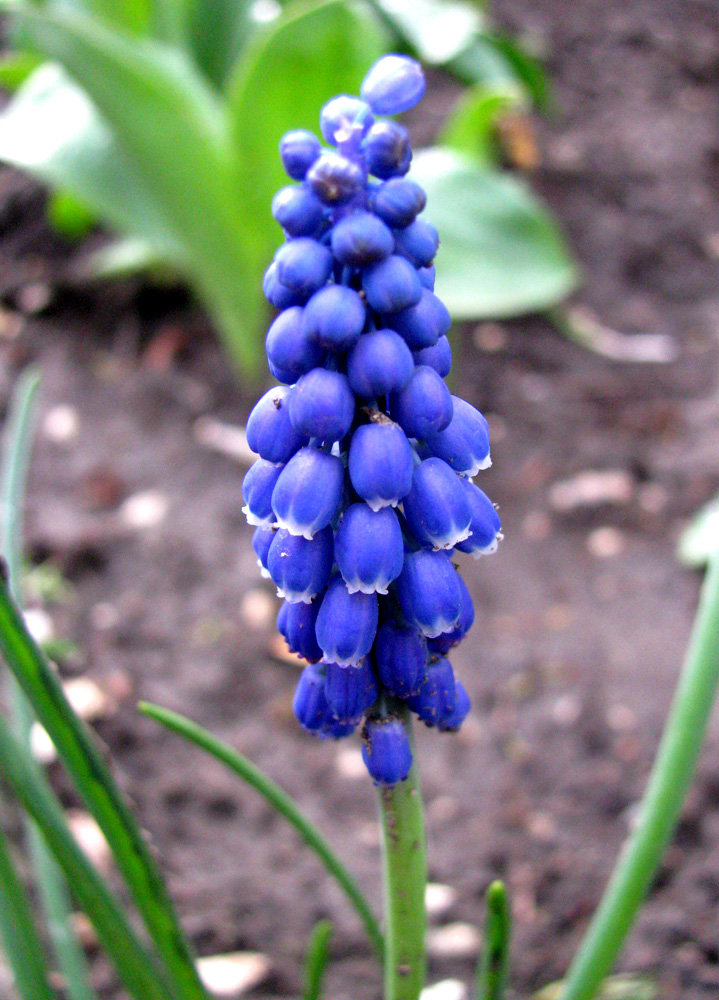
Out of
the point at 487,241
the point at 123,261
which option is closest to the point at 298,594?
the point at 487,241

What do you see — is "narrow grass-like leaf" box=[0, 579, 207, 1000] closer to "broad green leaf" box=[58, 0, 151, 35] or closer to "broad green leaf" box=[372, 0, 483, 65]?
"broad green leaf" box=[372, 0, 483, 65]

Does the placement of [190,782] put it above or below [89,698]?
below

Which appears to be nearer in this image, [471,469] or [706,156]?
[471,469]

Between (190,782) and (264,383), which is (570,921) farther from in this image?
(264,383)

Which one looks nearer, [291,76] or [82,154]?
[291,76]

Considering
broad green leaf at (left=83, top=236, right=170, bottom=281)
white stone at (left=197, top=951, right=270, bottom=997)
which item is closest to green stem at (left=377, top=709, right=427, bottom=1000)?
white stone at (left=197, top=951, right=270, bottom=997)

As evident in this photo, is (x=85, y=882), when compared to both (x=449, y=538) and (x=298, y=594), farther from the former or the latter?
(x=449, y=538)

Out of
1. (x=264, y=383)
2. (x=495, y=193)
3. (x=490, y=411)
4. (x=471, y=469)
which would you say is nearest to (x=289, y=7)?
(x=495, y=193)
